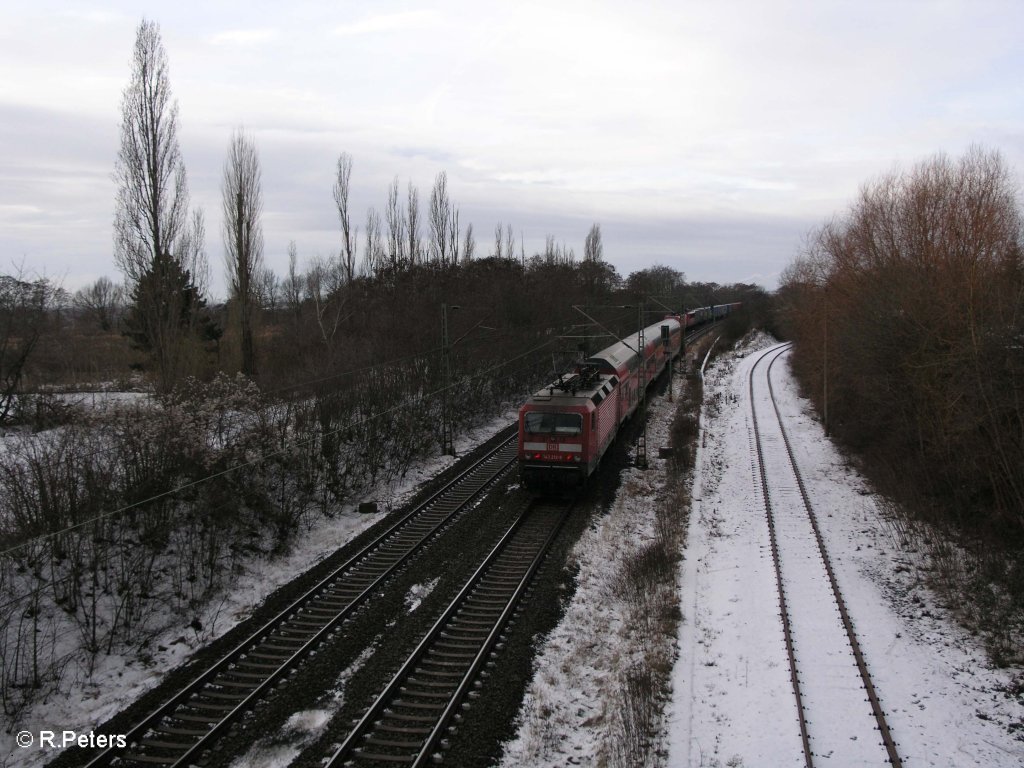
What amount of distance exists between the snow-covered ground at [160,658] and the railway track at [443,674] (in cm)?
99

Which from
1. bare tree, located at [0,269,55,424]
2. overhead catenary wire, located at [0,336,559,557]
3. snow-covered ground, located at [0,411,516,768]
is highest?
bare tree, located at [0,269,55,424]

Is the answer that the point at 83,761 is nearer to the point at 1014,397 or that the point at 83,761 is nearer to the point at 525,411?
the point at 525,411

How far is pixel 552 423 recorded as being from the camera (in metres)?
17.8

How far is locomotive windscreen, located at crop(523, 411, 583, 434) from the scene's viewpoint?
17641 mm

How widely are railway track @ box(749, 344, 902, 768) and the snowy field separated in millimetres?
159

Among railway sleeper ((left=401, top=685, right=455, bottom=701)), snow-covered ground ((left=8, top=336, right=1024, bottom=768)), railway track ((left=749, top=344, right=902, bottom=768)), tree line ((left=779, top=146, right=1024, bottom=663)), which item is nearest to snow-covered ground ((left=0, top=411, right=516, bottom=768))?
snow-covered ground ((left=8, top=336, right=1024, bottom=768))

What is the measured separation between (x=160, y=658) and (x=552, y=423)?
10294 millimetres

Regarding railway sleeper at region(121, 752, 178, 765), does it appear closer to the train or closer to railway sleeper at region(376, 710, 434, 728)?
railway sleeper at region(376, 710, 434, 728)

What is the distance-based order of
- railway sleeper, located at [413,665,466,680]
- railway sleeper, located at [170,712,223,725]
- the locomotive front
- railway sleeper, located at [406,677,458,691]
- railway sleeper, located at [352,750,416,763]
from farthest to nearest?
the locomotive front → railway sleeper, located at [413,665,466,680] → railway sleeper, located at [406,677,458,691] → railway sleeper, located at [170,712,223,725] → railway sleeper, located at [352,750,416,763]

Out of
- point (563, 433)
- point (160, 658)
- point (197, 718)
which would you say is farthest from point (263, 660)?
point (563, 433)

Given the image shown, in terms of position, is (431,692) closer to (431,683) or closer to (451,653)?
(431,683)

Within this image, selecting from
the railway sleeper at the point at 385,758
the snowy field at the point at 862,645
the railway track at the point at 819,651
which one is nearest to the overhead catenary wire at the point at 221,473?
the railway sleeper at the point at 385,758

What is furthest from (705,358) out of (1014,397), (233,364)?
(1014,397)

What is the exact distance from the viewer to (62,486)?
11.2 metres
